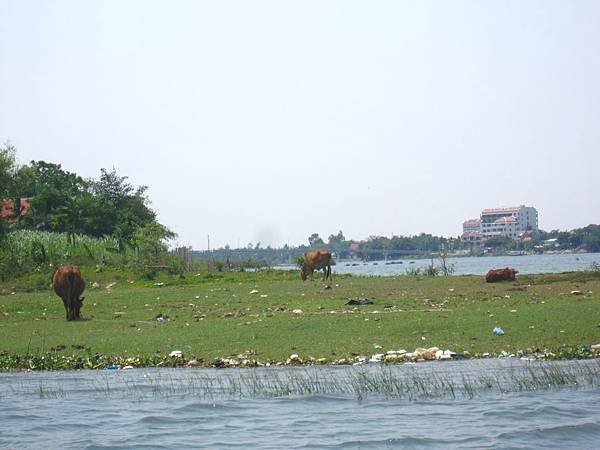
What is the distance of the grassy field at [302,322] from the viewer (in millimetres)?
18828

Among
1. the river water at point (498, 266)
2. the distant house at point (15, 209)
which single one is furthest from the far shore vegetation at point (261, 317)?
the river water at point (498, 266)

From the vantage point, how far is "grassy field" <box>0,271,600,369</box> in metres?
18.8

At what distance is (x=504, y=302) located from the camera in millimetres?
25484

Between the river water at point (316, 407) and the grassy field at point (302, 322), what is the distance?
4.94 feet

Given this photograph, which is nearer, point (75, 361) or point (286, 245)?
point (75, 361)

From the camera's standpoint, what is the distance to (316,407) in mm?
14680

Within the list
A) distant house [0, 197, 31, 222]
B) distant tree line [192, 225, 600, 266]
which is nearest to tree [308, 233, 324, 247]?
distant tree line [192, 225, 600, 266]

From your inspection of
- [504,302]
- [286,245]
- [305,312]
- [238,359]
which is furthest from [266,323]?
[286,245]

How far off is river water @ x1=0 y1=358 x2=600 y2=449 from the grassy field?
1507mm

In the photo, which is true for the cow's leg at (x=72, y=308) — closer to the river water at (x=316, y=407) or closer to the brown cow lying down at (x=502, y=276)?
the river water at (x=316, y=407)

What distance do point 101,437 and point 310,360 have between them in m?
5.18

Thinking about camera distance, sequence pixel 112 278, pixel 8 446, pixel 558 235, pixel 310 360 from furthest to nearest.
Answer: pixel 558 235
pixel 112 278
pixel 310 360
pixel 8 446

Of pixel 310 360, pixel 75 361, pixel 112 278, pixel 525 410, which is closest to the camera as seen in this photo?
pixel 525 410

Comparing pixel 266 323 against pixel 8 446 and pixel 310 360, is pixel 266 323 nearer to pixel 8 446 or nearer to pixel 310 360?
pixel 310 360
